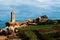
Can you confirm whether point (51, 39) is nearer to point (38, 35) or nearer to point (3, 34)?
point (38, 35)

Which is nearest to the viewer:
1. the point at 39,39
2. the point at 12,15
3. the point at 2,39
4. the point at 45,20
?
the point at 39,39

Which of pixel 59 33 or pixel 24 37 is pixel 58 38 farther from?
pixel 24 37

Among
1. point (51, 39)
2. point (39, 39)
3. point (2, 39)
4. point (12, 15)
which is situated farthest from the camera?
point (12, 15)

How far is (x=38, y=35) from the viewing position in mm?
34531

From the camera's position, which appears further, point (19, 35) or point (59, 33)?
point (19, 35)

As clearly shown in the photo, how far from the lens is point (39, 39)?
32875 millimetres

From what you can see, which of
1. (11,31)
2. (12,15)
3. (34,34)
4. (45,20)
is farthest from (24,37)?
(12,15)

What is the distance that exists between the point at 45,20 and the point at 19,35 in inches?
714

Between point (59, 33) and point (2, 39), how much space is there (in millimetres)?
8194

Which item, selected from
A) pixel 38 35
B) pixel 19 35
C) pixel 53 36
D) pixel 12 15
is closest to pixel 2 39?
pixel 19 35

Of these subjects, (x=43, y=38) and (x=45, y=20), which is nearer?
(x=43, y=38)

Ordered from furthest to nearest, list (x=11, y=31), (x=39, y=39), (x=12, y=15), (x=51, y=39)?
1. (x=12, y=15)
2. (x=11, y=31)
3. (x=39, y=39)
4. (x=51, y=39)

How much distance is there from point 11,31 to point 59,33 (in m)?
8.61

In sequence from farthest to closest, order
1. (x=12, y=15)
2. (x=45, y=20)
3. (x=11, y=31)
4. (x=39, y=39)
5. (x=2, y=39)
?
(x=12, y=15), (x=45, y=20), (x=11, y=31), (x=2, y=39), (x=39, y=39)
